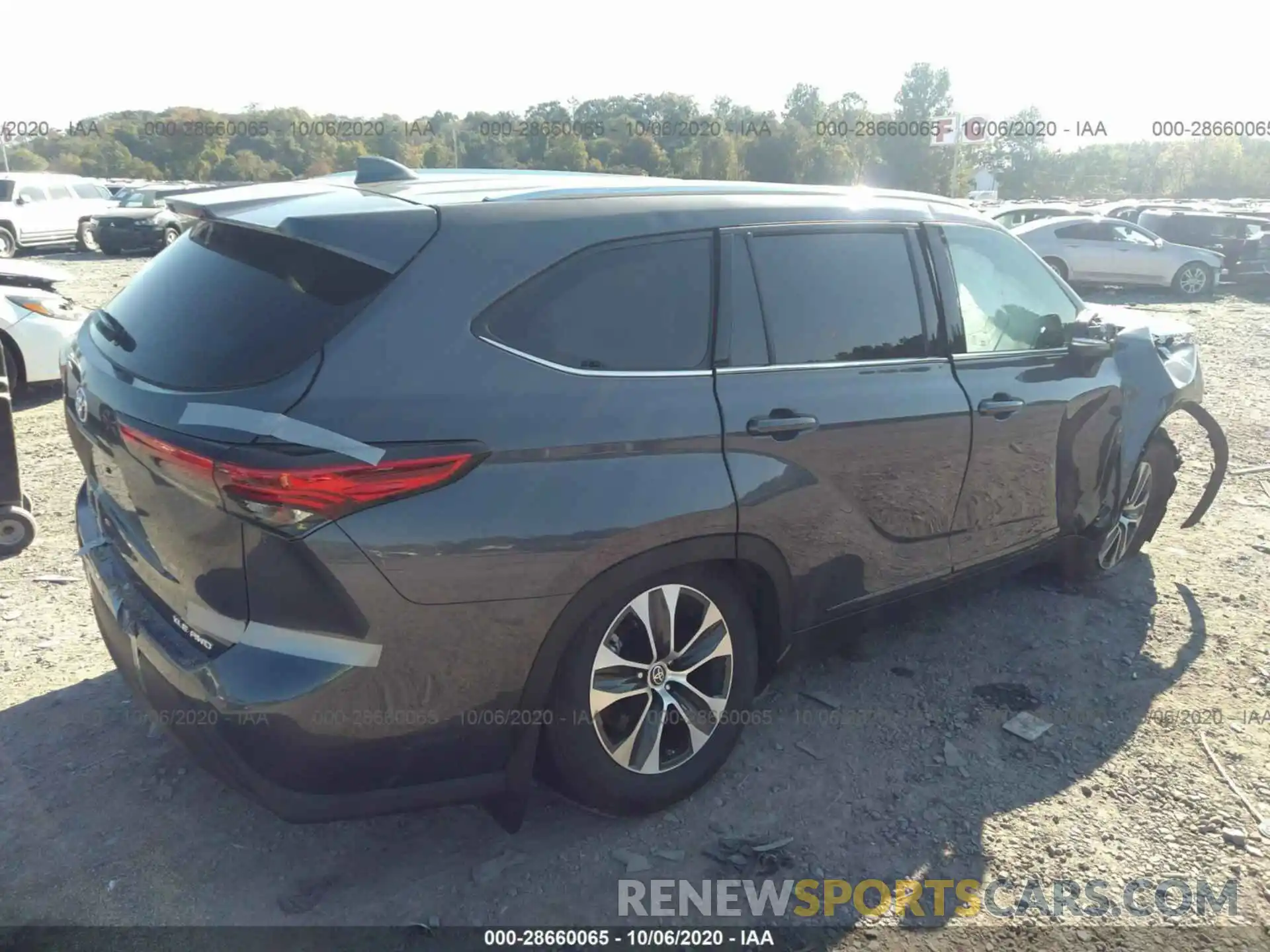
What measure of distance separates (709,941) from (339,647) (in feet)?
4.26

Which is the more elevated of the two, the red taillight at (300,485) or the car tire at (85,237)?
the red taillight at (300,485)

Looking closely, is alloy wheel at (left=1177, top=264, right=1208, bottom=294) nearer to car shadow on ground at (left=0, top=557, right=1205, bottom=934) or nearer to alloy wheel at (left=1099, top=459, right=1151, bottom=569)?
alloy wheel at (left=1099, top=459, right=1151, bottom=569)

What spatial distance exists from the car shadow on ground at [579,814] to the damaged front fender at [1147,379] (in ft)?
3.53

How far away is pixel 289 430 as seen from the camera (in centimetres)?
223

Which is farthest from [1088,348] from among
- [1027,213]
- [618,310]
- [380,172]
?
[1027,213]

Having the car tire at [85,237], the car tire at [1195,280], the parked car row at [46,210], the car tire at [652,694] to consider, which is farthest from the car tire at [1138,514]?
the car tire at [85,237]

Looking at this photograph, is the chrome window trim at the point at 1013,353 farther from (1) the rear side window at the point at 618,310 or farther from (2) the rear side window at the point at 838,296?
(1) the rear side window at the point at 618,310

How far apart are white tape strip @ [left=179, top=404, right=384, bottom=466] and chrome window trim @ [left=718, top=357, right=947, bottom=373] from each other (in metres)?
1.16

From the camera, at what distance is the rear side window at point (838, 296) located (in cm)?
314

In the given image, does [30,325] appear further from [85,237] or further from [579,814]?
[85,237]

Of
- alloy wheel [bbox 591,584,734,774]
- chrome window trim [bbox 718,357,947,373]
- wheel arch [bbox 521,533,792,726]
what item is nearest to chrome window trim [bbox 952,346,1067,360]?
chrome window trim [bbox 718,357,947,373]

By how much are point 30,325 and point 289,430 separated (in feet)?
21.8

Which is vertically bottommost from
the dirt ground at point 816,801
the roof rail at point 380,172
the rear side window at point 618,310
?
the dirt ground at point 816,801

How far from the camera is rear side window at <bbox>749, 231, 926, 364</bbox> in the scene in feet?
10.3
